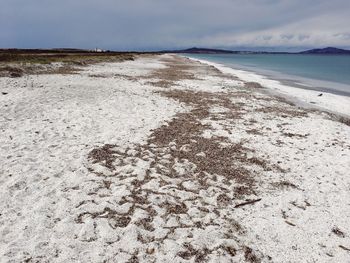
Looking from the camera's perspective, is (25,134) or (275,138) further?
(275,138)

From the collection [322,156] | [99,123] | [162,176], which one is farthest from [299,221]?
[99,123]

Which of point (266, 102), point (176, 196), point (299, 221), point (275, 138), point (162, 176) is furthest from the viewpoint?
point (266, 102)

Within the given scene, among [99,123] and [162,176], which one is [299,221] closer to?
[162,176]

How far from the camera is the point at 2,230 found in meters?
5.65

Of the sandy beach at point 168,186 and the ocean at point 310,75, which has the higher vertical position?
the sandy beach at point 168,186

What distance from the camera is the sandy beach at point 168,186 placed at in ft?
18.4

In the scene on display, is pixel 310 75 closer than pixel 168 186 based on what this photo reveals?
No

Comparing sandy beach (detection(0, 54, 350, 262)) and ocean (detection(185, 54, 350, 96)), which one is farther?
ocean (detection(185, 54, 350, 96))

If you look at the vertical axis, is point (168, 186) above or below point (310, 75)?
above

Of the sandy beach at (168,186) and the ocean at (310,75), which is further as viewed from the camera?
the ocean at (310,75)

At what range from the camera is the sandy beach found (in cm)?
561

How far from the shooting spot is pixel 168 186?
781 centimetres

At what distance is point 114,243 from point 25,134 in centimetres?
689

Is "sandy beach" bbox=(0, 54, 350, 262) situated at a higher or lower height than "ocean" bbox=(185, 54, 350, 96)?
higher
